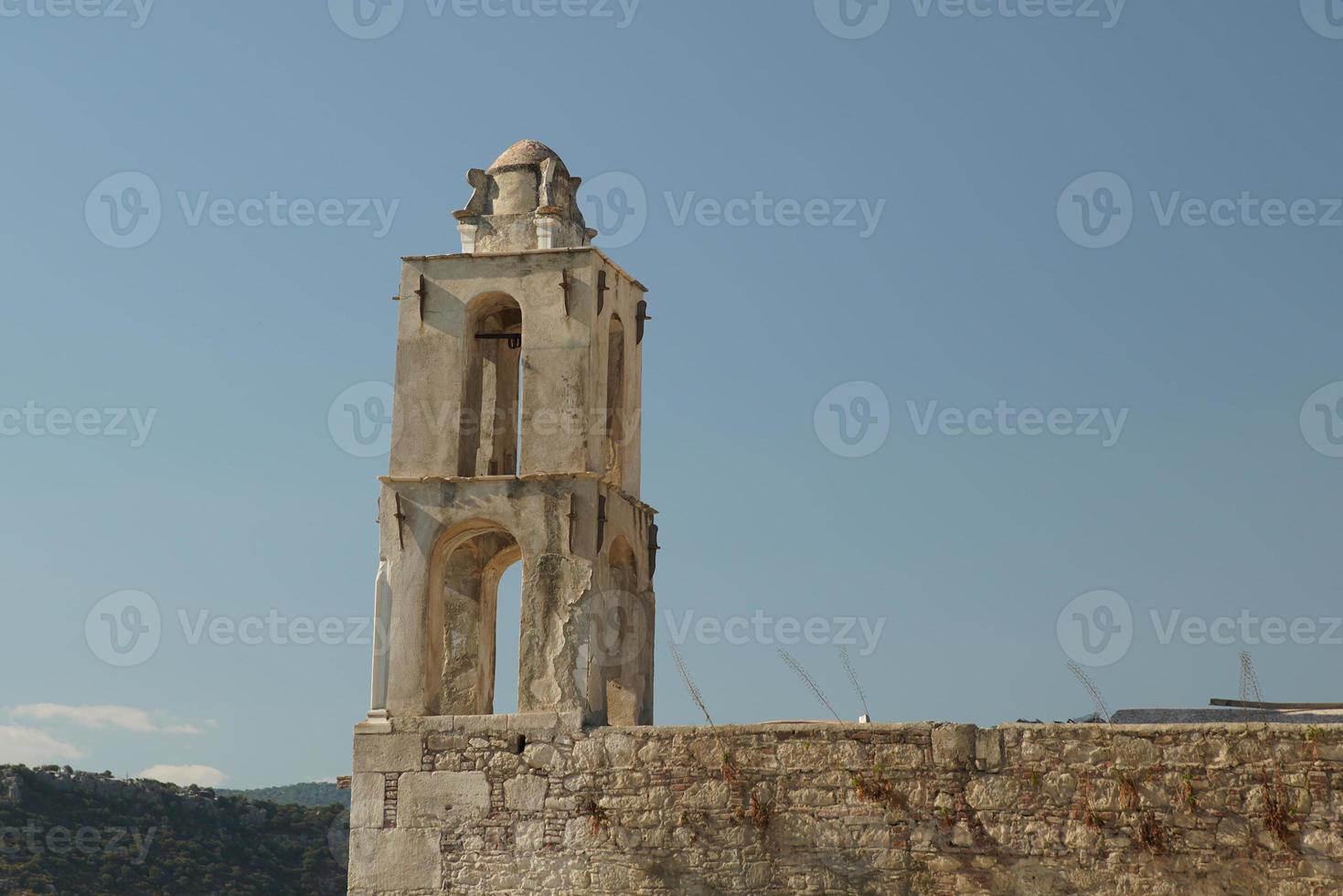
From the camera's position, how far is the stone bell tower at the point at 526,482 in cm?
1386

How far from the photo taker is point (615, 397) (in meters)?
15.5

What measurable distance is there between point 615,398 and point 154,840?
Answer: 57.0 feet

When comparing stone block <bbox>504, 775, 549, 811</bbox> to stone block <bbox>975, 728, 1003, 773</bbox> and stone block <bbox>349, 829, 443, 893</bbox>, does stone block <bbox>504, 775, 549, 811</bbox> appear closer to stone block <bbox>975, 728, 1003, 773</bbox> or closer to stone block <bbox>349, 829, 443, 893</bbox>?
stone block <bbox>349, 829, 443, 893</bbox>

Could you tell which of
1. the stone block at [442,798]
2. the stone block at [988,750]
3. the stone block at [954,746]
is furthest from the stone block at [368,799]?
the stone block at [988,750]

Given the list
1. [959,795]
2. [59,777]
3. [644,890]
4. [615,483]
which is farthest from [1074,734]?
[59,777]

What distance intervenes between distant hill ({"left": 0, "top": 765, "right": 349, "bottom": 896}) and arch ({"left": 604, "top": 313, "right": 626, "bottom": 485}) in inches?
598

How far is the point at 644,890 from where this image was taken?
12.7 m

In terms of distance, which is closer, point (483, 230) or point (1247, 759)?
point (1247, 759)

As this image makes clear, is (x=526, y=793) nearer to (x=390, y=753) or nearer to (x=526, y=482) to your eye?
(x=390, y=753)

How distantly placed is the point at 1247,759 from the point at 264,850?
21.4 metres

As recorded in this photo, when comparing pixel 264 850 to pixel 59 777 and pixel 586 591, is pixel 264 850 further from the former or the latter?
pixel 586 591

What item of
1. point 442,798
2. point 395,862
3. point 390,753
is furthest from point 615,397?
point 395,862

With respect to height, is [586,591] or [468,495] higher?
[468,495]

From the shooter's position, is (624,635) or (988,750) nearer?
(988,750)
